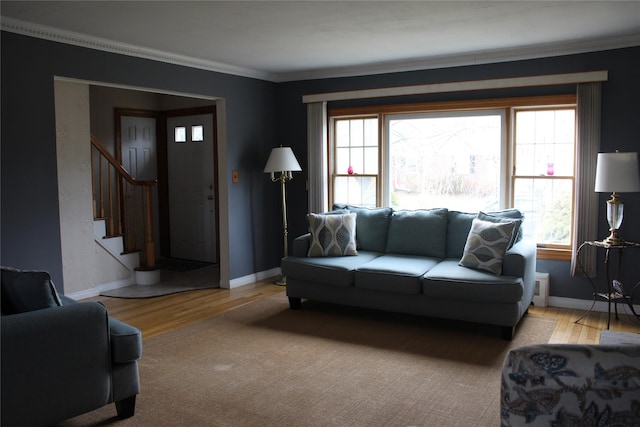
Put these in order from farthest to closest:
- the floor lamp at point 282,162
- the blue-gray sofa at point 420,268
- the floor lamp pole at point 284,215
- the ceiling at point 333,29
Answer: the floor lamp pole at point 284,215
the floor lamp at point 282,162
the blue-gray sofa at point 420,268
the ceiling at point 333,29

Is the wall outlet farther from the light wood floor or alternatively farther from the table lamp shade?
the table lamp shade

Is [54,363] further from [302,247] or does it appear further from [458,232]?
[458,232]

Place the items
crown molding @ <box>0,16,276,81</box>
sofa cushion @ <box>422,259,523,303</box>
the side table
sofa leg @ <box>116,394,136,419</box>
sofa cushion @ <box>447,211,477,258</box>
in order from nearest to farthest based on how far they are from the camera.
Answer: sofa leg @ <box>116,394,136,419</box> → crown molding @ <box>0,16,276,81</box> → sofa cushion @ <box>422,259,523,303</box> → the side table → sofa cushion @ <box>447,211,477,258</box>

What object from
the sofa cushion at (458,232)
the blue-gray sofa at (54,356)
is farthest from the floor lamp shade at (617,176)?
the blue-gray sofa at (54,356)

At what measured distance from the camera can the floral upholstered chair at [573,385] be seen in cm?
139

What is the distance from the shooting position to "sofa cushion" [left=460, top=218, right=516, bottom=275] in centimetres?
448

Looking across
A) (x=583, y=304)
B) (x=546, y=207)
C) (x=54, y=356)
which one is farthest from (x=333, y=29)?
(x=583, y=304)

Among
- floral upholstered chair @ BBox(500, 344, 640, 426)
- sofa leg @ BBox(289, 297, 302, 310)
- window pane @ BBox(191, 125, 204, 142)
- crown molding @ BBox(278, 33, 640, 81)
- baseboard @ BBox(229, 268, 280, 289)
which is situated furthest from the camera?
window pane @ BBox(191, 125, 204, 142)

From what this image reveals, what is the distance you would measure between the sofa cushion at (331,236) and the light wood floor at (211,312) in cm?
94

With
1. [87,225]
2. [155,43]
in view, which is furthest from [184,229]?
[155,43]

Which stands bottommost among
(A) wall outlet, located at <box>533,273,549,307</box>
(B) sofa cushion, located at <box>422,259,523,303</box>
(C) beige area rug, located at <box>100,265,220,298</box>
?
(C) beige area rug, located at <box>100,265,220,298</box>

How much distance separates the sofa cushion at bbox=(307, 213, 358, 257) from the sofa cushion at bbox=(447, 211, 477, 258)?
35.4 inches

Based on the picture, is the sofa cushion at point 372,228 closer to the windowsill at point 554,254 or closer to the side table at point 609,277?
the windowsill at point 554,254

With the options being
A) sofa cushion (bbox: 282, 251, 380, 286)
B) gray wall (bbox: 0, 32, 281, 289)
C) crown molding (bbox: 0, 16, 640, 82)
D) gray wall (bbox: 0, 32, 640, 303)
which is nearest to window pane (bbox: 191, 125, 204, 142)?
gray wall (bbox: 0, 32, 640, 303)
